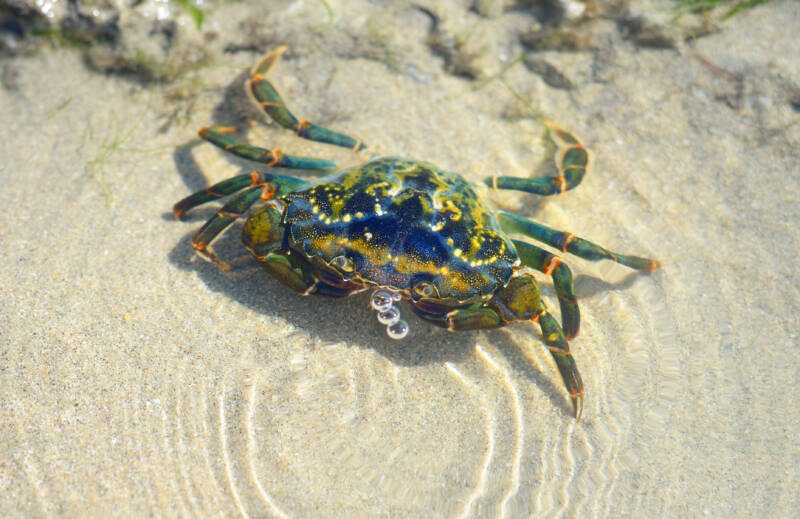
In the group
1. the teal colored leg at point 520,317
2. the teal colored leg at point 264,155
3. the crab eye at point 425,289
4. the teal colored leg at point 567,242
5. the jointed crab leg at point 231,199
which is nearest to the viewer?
the crab eye at point 425,289

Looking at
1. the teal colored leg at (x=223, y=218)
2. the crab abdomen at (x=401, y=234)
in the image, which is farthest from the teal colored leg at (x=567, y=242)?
the teal colored leg at (x=223, y=218)

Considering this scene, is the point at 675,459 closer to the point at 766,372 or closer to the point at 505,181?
the point at 766,372

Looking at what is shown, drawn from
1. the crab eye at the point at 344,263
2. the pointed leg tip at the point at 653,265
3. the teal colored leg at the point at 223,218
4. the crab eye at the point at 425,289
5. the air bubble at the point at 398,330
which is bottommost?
the pointed leg tip at the point at 653,265

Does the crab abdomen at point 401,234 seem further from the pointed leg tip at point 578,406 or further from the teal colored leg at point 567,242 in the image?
the pointed leg tip at point 578,406

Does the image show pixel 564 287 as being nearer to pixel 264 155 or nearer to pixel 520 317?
pixel 520 317

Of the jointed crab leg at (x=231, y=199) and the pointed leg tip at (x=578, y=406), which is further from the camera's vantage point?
the jointed crab leg at (x=231, y=199)

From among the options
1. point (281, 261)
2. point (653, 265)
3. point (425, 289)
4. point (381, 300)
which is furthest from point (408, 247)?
point (653, 265)

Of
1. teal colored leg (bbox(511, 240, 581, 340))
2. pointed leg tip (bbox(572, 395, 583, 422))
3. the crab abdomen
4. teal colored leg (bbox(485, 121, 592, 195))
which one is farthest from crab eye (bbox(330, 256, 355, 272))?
pointed leg tip (bbox(572, 395, 583, 422))

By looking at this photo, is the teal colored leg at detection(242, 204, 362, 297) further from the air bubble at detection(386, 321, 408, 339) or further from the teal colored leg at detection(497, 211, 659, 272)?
the teal colored leg at detection(497, 211, 659, 272)
